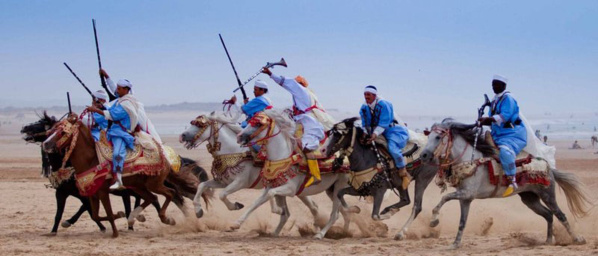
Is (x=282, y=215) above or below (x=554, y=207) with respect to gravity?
below

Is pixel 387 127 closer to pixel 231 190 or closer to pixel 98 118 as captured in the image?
pixel 231 190

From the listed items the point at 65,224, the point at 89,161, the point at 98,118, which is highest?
the point at 98,118

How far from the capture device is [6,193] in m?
22.0

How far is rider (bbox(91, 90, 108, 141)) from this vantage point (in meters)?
14.7

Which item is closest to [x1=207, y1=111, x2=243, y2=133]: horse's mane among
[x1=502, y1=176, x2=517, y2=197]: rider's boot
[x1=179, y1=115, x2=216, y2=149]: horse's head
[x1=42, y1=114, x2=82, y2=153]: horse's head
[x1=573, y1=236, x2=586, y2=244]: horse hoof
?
[x1=179, y1=115, x2=216, y2=149]: horse's head

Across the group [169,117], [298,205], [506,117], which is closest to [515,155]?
[506,117]

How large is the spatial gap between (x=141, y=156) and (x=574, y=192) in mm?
6268

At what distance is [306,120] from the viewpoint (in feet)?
47.4

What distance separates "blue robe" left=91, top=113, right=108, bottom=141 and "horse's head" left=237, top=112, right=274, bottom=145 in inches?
90.2

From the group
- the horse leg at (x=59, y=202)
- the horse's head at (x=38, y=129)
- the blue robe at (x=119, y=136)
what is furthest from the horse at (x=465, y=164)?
the horse's head at (x=38, y=129)

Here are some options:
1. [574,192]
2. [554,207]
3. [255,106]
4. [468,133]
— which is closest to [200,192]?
[255,106]

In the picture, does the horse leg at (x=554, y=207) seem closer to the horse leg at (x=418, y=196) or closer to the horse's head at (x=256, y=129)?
the horse leg at (x=418, y=196)

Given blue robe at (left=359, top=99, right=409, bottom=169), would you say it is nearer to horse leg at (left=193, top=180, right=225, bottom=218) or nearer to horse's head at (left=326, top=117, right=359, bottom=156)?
horse's head at (left=326, top=117, right=359, bottom=156)

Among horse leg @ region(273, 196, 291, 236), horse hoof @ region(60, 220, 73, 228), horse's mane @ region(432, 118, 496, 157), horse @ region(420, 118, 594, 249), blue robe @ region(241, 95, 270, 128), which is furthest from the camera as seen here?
horse hoof @ region(60, 220, 73, 228)
